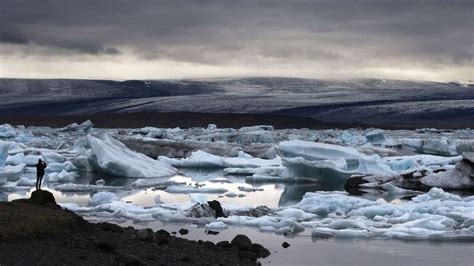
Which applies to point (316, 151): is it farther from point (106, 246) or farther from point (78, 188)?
point (106, 246)

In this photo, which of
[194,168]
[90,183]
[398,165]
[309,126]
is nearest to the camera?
[90,183]

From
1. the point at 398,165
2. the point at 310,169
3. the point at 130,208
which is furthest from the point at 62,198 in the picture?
the point at 398,165

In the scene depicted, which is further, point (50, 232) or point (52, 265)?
point (50, 232)

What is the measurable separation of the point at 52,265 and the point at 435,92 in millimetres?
121604

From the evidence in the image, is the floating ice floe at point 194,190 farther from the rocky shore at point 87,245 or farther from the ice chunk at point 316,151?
the rocky shore at point 87,245

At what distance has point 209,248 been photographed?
8477 millimetres

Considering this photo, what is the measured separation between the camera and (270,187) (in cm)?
1744

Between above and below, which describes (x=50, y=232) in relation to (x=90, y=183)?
above

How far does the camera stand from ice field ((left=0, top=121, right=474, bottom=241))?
1099 centimetres

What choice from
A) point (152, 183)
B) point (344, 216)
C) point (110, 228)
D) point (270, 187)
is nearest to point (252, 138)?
point (152, 183)

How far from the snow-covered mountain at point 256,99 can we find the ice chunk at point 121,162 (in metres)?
60.2

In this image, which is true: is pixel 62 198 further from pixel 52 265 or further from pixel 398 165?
pixel 398 165

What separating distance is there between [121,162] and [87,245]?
11905 millimetres

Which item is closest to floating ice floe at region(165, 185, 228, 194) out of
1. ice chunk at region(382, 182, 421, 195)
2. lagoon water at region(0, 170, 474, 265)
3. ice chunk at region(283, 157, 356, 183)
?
lagoon water at region(0, 170, 474, 265)
